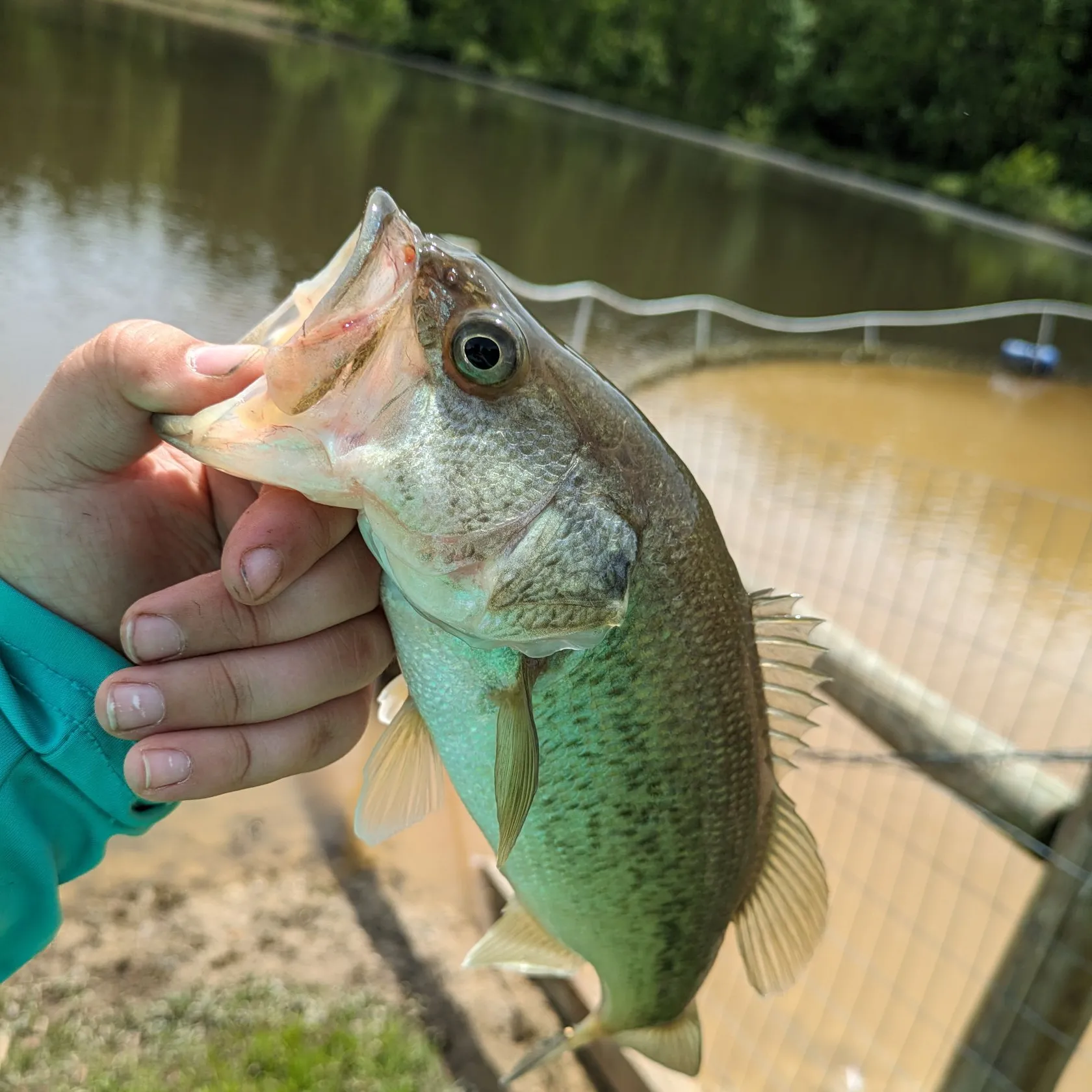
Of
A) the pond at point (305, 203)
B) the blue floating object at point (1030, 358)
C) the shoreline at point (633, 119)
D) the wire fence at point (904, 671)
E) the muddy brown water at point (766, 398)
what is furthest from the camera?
the shoreline at point (633, 119)

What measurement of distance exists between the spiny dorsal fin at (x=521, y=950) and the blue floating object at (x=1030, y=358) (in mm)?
14079

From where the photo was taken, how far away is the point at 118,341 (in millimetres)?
Result: 1175

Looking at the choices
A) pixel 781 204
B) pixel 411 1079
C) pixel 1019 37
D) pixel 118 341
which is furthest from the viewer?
pixel 1019 37

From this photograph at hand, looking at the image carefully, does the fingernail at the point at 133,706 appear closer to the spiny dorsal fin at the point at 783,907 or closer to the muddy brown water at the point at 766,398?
the spiny dorsal fin at the point at 783,907

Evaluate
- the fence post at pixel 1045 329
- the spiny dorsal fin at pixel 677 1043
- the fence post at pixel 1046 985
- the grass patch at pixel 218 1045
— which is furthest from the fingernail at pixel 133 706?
the fence post at pixel 1045 329

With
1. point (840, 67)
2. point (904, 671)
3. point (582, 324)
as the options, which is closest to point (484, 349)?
point (904, 671)

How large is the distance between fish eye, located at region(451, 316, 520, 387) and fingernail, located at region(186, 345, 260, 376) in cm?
26

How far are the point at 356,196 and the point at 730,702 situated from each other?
14856 millimetres

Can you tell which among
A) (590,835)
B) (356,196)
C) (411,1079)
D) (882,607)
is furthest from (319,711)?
(356,196)

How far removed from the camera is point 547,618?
3.71 feet

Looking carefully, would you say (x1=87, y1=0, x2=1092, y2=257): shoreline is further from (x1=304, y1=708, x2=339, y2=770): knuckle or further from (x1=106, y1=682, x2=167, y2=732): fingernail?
(x1=106, y1=682, x2=167, y2=732): fingernail

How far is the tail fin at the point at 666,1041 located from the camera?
1558 mm

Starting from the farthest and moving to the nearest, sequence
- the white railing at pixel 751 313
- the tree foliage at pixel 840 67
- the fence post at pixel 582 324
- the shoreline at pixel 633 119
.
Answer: the tree foliage at pixel 840 67
the shoreline at pixel 633 119
the white railing at pixel 751 313
the fence post at pixel 582 324

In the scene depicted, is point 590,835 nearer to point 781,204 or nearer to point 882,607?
point 882,607
